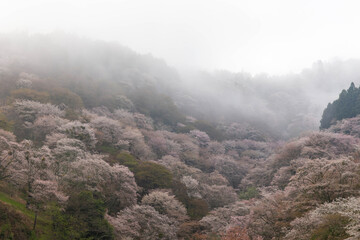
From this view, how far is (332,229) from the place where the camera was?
47.5 feet

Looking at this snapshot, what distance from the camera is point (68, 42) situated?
101 metres

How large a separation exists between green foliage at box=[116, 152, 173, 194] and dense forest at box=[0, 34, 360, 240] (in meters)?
0.15

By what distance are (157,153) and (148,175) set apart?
22072 millimetres

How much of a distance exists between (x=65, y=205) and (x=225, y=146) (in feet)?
198

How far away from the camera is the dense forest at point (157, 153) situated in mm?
22391

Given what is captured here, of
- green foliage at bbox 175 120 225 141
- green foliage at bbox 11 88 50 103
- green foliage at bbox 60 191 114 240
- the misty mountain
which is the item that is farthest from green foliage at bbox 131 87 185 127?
green foliage at bbox 60 191 114 240

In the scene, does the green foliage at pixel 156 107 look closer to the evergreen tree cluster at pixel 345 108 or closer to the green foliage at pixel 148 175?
the evergreen tree cluster at pixel 345 108

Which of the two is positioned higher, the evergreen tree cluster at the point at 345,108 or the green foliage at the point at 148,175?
the evergreen tree cluster at the point at 345,108

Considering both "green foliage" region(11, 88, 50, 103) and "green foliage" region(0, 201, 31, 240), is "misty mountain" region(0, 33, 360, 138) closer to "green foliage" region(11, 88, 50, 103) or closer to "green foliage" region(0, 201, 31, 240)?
"green foliage" region(11, 88, 50, 103)

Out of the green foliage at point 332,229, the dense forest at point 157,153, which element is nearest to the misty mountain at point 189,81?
the dense forest at point 157,153

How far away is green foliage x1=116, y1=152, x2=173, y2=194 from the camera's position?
38.0 meters

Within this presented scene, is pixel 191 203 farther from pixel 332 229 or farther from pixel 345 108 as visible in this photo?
pixel 345 108

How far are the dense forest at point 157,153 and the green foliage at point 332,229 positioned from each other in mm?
65

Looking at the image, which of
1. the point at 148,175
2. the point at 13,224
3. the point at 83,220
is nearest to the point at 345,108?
the point at 148,175
